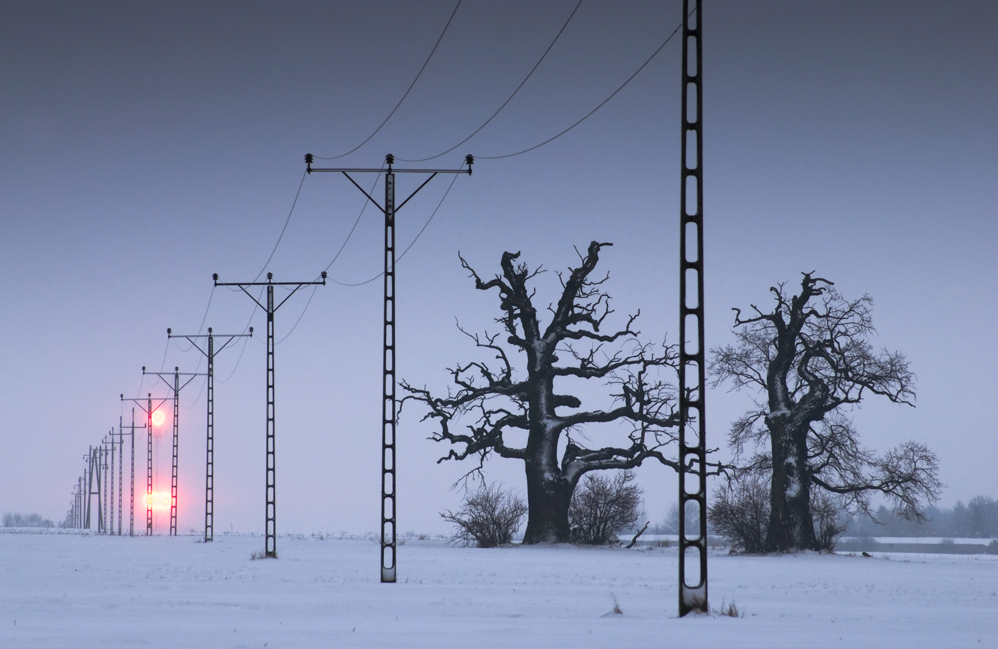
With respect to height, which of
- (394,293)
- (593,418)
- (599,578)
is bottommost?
(599,578)

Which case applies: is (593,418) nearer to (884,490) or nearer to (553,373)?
(553,373)

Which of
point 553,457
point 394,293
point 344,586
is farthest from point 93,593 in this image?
point 553,457

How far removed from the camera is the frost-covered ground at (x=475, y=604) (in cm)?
1402

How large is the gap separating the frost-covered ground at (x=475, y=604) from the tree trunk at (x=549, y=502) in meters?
10.2

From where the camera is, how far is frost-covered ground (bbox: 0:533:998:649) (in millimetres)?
14016

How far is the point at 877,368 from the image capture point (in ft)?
137

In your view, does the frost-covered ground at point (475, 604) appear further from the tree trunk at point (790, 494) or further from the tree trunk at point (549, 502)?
the tree trunk at point (549, 502)

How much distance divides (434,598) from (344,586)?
13.8ft

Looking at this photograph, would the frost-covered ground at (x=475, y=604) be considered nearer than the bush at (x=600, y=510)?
Yes

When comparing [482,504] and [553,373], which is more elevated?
[553,373]

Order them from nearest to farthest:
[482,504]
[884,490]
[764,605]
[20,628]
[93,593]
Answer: [20,628]
[764,605]
[93,593]
[884,490]
[482,504]

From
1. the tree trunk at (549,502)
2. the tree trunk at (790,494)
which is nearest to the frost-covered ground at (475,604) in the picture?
the tree trunk at (790,494)

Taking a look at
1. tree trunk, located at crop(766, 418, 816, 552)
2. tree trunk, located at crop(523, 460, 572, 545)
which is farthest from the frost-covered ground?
tree trunk, located at crop(523, 460, 572, 545)

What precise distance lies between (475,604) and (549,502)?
2742cm
